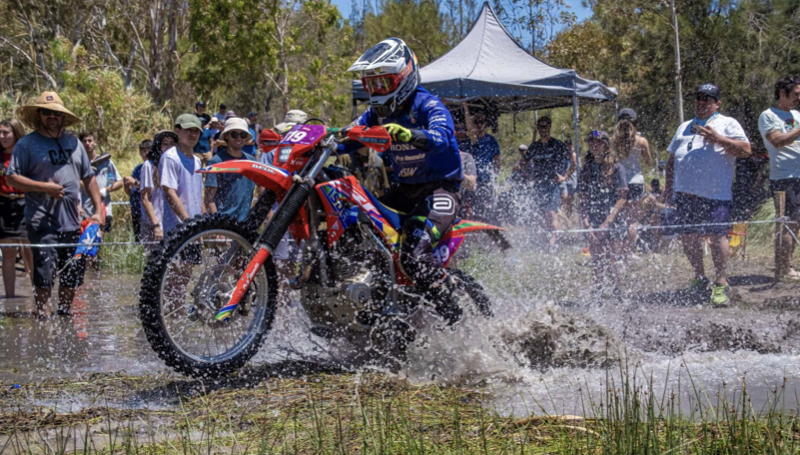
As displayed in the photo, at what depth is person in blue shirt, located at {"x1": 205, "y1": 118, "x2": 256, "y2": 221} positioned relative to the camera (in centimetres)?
812

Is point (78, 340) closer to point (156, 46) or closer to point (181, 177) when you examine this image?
point (181, 177)

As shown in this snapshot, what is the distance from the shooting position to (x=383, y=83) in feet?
18.1

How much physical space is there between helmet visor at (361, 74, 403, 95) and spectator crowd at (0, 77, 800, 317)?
0.53 meters

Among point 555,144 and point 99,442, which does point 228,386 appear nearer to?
point 99,442

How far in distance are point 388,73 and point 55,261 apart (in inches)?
154

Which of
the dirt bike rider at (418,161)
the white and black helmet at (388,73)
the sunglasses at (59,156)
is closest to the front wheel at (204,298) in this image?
the dirt bike rider at (418,161)

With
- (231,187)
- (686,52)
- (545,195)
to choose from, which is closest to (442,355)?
(231,187)

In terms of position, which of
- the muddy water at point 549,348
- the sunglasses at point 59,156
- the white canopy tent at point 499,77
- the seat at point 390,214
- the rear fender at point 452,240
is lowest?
the muddy water at point 549,348

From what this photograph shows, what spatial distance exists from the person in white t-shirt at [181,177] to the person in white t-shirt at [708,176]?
483cm

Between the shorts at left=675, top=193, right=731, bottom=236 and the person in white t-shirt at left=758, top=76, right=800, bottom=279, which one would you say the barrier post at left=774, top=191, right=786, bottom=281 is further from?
A: the shorts at left=675, top=193, right=731, bottom=236

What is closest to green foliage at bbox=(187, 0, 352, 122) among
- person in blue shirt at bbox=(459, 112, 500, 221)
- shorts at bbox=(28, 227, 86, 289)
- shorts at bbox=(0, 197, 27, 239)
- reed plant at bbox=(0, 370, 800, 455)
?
person in blue shirt at bbox=(459, 112, 500, 221)

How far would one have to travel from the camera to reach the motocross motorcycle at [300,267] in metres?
4.97

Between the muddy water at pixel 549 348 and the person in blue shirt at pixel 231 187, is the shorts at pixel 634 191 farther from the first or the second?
the person in blue shirt at pixel 231 187

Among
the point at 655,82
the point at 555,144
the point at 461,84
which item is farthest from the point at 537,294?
the point at 655,82
